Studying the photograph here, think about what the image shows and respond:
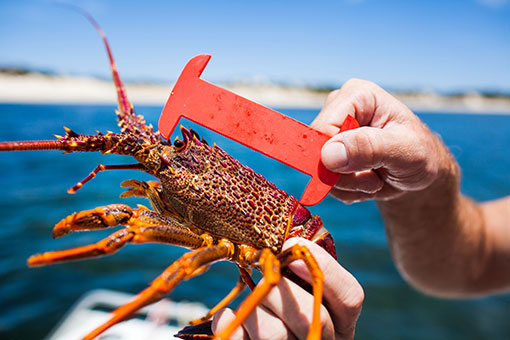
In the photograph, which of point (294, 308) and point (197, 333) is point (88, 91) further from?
point (294, 308)

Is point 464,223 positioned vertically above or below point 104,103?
above

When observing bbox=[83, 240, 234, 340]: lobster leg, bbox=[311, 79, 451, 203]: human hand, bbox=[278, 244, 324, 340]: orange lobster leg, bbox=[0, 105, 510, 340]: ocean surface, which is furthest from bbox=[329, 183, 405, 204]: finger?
bbox=[83, 240, 234, 340]: lobster leg

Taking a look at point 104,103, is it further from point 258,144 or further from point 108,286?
point 258,144

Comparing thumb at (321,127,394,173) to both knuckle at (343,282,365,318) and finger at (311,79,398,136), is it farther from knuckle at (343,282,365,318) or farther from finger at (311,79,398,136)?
knuckle at (343,282,365,318)

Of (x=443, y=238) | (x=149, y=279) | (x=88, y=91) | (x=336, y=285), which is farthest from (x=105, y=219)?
(x=88, y=91)

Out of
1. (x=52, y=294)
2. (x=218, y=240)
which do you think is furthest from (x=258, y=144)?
(x=52, y=294)

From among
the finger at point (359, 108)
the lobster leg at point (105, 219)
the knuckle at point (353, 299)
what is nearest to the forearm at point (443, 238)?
the finger at point (359, 108)

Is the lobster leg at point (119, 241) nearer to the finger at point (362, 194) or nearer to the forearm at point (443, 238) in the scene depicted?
the finger at point (362, 194)
